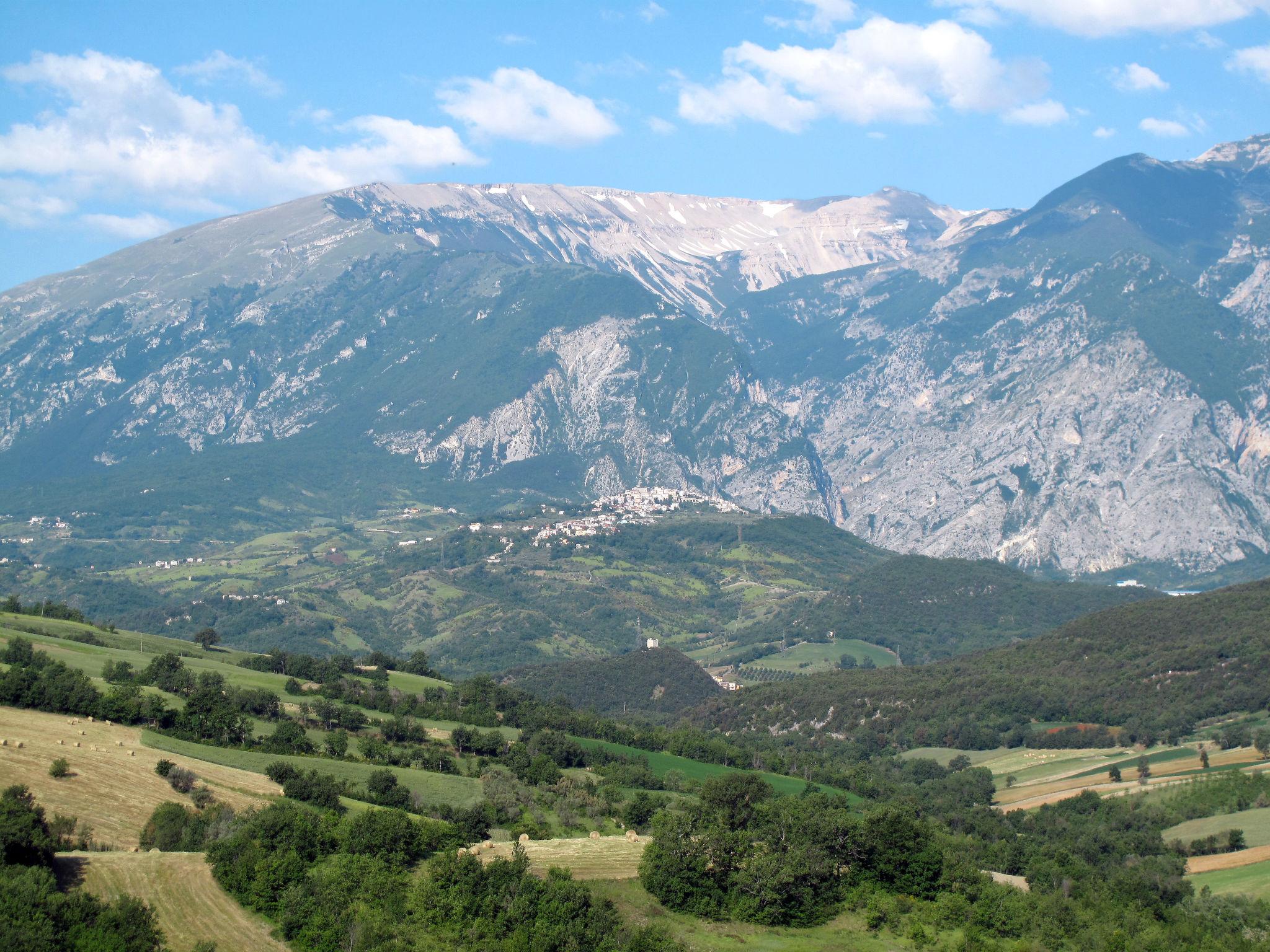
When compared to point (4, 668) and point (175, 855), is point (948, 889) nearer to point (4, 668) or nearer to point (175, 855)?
point (175, 855)

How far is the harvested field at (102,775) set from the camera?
69.6m

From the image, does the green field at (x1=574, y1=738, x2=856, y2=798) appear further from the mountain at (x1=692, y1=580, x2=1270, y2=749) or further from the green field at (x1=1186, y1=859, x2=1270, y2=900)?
the mountain at (x1=692, y1=580, x2=1270, y2=749)

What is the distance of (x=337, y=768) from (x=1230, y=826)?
63895 millimetres

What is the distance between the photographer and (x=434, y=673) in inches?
6122

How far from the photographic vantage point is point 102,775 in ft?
245

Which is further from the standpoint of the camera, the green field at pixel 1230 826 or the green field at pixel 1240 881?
the green field at pixel 1230 826

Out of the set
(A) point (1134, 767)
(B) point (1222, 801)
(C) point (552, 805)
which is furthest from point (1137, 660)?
(C) point (552, 805)

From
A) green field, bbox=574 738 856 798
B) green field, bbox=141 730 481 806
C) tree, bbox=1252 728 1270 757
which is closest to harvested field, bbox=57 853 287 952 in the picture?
green field, bbox=141 730 481 806

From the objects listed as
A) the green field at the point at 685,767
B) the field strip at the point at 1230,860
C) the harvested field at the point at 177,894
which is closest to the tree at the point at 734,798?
the harvested field at the point at 177,894

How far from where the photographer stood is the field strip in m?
90.2

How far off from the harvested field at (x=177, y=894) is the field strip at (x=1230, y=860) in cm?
6155

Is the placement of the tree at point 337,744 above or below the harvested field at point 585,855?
above

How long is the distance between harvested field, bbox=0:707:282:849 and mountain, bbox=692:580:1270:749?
9942 centimetres

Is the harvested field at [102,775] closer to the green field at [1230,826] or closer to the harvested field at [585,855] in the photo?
the harvested field at [585,855]
